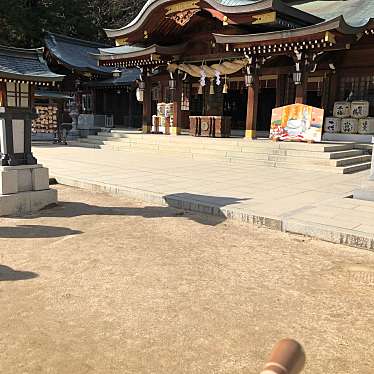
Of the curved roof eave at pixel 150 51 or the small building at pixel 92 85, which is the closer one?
the curved roof eave at pixel 150 51

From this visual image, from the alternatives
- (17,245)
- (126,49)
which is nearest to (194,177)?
(17,245)

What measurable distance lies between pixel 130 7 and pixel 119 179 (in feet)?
92.2

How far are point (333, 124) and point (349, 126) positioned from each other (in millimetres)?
613

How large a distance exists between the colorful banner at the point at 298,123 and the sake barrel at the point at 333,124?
3.11 m

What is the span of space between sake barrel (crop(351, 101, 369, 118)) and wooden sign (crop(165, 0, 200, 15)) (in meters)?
Answer: 6.99

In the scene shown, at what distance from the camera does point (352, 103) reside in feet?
47.3

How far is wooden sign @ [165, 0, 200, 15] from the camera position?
47.7ft

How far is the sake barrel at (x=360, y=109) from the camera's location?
14102mm

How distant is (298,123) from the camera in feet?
41.6

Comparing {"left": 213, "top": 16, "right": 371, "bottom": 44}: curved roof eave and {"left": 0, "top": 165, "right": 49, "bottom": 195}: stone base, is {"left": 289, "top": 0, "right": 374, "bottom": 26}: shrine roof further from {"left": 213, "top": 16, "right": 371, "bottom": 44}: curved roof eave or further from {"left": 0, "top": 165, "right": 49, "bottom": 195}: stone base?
{"left": 0, "top": 165, "right": 49, "bottom": 195}: stone base

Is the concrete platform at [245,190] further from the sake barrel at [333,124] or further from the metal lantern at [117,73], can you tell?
the metal lantern at [117,73]

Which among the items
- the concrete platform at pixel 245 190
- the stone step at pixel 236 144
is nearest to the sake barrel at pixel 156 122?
the stone step at pixel 236 144

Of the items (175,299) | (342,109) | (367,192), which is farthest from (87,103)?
(175,299)

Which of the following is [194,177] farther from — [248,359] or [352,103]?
[352,103]
